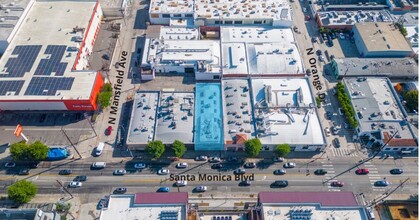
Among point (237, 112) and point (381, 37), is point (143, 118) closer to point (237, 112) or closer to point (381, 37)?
point (237, 112)

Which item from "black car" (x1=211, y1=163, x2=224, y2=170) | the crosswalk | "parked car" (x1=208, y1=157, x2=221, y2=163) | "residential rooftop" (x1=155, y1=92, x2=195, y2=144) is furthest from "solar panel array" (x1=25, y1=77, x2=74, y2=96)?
the crosswalk

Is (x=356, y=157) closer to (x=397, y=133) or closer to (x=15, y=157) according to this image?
(x=397, y=133)

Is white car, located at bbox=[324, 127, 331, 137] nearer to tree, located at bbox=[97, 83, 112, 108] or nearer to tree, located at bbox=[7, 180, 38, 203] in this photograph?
tree, located at bbox=[97, 83, 112, 108]

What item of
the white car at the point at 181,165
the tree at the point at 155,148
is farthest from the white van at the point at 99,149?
the white car at the point at 181,165

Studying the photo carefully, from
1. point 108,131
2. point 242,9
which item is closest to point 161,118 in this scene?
point 108,131

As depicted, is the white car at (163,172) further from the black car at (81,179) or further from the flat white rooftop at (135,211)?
the black car at (81,179)
